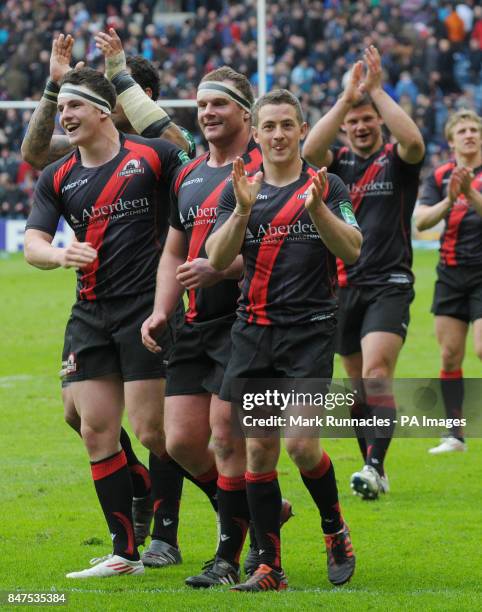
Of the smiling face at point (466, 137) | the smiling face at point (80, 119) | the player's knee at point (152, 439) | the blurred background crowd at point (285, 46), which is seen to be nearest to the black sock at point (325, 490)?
the player's knee at point (152, 439)

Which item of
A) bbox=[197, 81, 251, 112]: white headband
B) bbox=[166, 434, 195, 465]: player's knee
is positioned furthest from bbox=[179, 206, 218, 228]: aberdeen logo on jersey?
bbox=[166, 434, 195, 465]: player's knee

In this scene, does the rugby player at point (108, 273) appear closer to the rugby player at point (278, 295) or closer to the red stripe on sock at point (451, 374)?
the rugby player at point (278, 295)

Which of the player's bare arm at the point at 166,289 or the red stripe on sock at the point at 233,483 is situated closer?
the red stripe on sock at the point at 233,483

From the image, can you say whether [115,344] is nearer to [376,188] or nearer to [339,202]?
[339,202]

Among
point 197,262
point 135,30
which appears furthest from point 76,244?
point 135,30

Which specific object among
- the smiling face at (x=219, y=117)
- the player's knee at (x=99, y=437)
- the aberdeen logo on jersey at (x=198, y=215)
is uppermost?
the smiling face at (x=219, y=117)

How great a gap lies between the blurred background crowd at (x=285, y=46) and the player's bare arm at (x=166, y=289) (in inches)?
884

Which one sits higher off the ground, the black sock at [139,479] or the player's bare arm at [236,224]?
the player's bare arm at [236,224]

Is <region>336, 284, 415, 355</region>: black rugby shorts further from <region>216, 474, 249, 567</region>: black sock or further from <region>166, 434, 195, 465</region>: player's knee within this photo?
<region>216, 474, 249, 567</region>: black sock

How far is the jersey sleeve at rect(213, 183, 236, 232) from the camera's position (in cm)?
589

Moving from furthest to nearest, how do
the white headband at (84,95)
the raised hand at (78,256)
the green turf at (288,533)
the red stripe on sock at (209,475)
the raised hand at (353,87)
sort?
1. the raised hand at (353,87)
2. the red stripe on sock at (209,475)
3. the white headband at (84,95)
4. the raised hand at (78,256)
5. the green turf at (288,533)

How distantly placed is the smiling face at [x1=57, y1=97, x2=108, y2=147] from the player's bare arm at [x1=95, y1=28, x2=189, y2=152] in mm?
549

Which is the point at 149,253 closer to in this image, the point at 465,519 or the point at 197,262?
the point at 197,262

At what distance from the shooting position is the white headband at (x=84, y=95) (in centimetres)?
639
